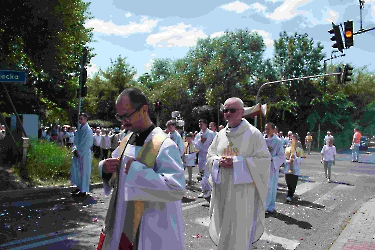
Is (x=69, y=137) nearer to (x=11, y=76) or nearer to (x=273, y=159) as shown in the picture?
(x=11, y=76)

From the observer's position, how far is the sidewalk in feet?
18.4

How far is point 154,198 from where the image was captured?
8.23ft

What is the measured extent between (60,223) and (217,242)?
Result: 337 centimetres

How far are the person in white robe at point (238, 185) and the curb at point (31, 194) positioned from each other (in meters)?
5.65

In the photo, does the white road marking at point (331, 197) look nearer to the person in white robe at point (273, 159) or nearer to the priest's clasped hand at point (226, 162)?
the person in white robe at point (273, 159)

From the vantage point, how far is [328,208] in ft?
29.9

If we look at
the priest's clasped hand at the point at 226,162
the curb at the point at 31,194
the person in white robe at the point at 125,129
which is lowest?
the curb at the point at 31,194

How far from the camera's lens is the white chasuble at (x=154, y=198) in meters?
2.49

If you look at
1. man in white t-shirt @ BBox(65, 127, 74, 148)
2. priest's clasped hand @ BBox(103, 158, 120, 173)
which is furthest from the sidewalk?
man in white t-shirt @ BBox(65, 127, 74, 148)

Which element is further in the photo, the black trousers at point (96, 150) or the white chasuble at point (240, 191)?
the black trousers at point (96, 150)

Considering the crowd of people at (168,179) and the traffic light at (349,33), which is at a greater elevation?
the traffic light at (349,33)

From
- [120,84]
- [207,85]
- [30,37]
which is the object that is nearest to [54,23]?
[30,37]

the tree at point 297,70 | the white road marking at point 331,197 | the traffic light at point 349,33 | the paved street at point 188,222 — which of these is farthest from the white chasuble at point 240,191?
the tree at point 297,70

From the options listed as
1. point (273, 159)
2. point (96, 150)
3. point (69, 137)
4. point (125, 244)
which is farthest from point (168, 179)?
point (69, 137)
